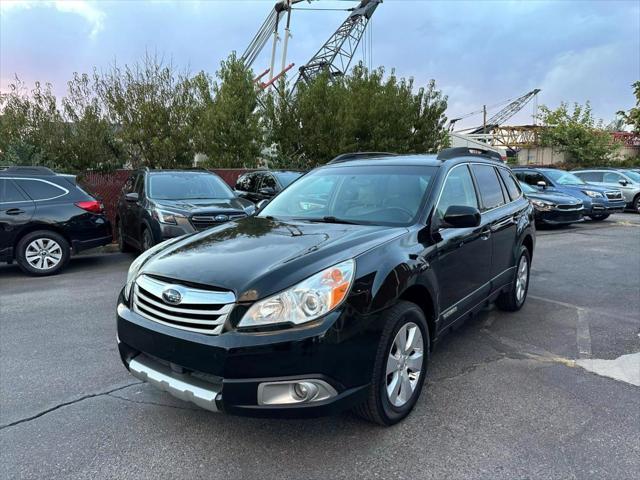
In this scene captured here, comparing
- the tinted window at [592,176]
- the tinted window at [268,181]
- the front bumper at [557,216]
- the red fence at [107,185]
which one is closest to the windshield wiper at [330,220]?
the tinted window at [268,181]

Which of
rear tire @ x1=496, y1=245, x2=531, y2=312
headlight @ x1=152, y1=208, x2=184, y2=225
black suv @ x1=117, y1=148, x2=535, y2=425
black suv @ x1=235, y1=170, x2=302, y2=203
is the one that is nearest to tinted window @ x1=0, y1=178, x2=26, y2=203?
headlight @ x1=152, y1=208, x2=184, y2=225

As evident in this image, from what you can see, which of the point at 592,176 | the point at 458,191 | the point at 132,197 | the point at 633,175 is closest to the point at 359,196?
the point at 458,191

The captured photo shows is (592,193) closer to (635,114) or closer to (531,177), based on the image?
(531,177)

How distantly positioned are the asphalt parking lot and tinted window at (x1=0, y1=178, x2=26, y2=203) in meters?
3.06

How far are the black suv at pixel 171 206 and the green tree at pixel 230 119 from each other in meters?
6.13

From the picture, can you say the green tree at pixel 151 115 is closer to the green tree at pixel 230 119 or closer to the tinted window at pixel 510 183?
the green tree at pixel 230 119

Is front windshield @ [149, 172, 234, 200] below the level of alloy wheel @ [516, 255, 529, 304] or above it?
above

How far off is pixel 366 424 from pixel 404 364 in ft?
1.46

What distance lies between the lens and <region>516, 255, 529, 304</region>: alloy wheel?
5.29 meters

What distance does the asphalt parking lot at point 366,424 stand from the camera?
2572 millimetres

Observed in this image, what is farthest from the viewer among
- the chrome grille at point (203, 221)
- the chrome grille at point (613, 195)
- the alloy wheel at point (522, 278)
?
the chrome grille at point (613, 195)

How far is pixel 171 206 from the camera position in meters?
7.47

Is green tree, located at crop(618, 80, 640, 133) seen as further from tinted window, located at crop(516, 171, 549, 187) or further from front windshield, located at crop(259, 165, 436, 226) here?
front windshield, located at crop(259, 165, 436, 226)

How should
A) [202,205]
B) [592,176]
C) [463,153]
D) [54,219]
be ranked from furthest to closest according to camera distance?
[592,176]
[202,205]
[54,219]
[463,153]
